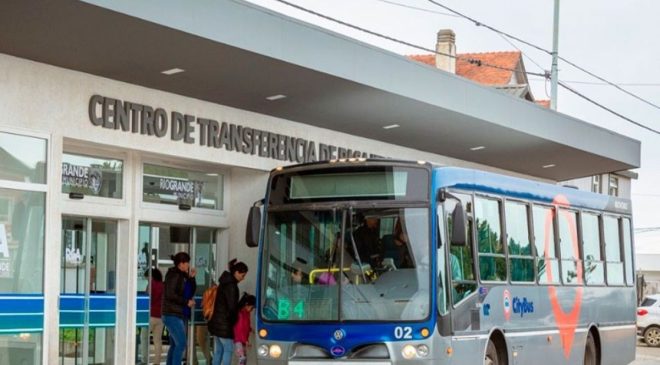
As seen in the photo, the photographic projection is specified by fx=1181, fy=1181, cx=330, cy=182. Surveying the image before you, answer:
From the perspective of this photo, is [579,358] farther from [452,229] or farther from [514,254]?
[452,229]

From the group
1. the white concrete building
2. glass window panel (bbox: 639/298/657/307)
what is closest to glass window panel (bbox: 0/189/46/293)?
the white concrete building

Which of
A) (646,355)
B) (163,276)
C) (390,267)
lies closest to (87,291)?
(163,276)

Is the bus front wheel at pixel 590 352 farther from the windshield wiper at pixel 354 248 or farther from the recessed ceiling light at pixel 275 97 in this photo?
the recessed ceiling light at pixel 275 97

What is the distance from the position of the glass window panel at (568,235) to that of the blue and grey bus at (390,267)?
1.70 metres

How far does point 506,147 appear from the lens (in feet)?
82.9

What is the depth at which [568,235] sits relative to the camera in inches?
721

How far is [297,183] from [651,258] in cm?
6344

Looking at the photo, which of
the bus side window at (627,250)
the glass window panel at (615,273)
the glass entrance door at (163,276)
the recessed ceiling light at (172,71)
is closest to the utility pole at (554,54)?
the bus side window at (627,250)

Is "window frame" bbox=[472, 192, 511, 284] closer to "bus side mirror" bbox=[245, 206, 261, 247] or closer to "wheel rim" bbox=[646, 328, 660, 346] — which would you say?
"bus side mirror" bbox=[245, 206, 261, 247]

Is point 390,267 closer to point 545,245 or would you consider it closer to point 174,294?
point 545,245

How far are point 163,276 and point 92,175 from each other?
244cm

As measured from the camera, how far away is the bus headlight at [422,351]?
536 inches

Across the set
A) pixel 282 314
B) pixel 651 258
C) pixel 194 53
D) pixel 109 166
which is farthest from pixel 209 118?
pixel 651 258

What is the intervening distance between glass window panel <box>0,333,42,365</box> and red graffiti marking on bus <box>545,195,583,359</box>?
24.0 feet
